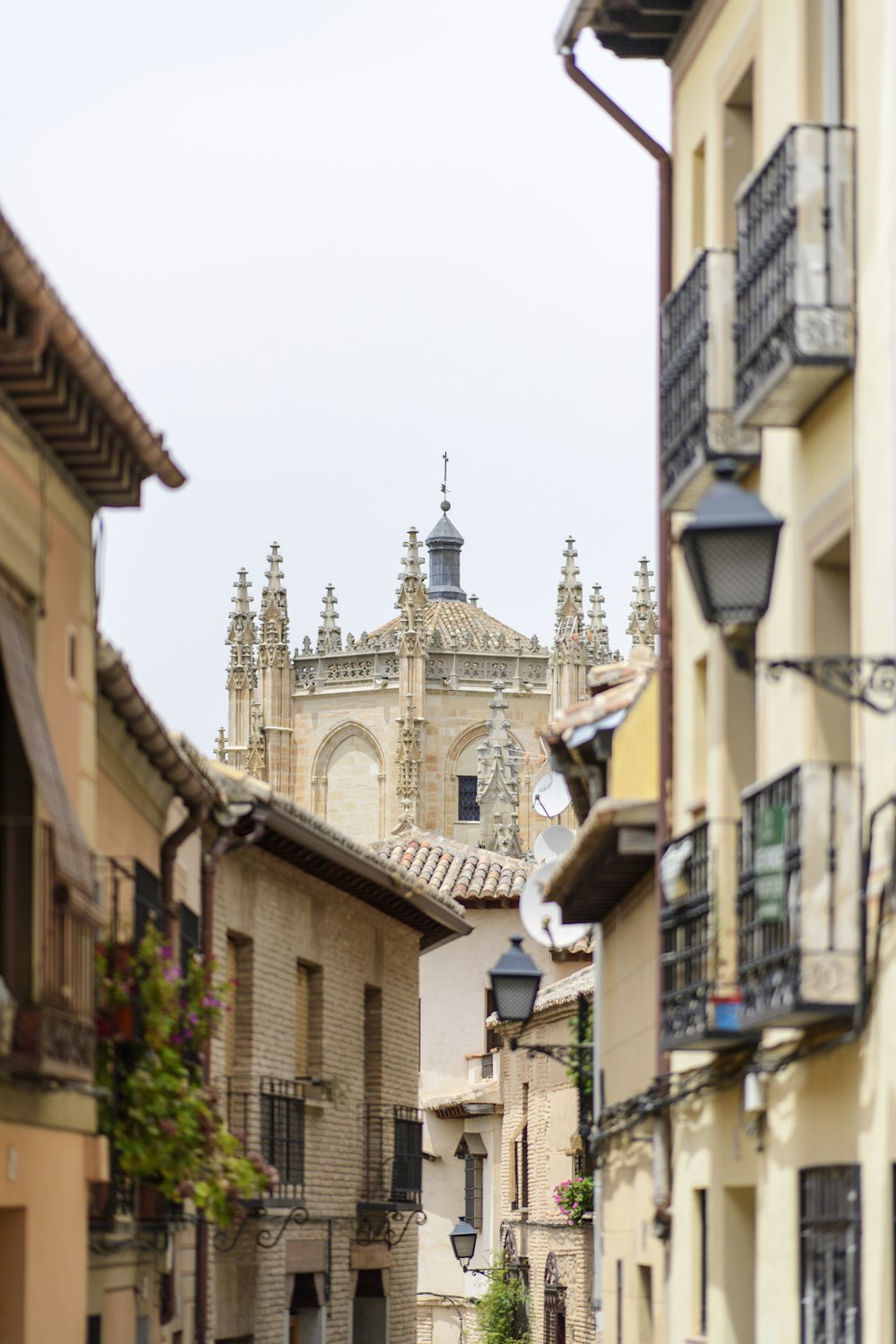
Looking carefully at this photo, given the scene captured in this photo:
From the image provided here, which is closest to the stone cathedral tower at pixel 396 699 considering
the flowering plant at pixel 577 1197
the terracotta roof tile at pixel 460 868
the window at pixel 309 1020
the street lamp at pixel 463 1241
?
the terracotta roof tile at pixel 460 868

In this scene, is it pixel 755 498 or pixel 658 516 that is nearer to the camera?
pixel 755 498

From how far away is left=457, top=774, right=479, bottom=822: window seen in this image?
90.9 m

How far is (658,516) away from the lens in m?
14.9

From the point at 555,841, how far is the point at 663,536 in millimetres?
10324

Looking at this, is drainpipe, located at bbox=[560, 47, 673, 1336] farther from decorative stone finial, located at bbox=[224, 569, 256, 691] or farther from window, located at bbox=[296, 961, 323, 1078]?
decorative stone finial, located at bbox=[224, 569, 256, 691]

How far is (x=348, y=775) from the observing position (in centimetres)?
9181

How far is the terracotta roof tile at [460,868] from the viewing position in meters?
37.4

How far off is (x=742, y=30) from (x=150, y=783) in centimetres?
598

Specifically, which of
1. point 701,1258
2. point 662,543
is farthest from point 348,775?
point 701,1258

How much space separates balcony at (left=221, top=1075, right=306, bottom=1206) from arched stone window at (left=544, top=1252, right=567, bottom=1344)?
9.05 meters

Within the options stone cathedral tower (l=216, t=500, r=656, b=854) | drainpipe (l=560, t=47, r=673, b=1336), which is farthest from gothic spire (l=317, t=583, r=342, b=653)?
drainpipe (l=560, t=47, r=673, b=1336)

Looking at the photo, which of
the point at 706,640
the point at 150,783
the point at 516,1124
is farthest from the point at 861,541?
the point at 516,1124

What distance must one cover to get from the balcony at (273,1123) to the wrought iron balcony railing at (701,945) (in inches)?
292

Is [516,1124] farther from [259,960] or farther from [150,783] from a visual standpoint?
[150,783]
